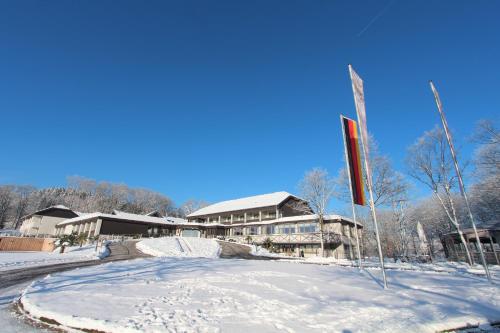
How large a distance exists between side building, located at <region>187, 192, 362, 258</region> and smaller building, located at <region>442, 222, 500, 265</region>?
10.9m

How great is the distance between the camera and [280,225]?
4003 cm

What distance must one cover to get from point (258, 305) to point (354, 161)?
7.19 meters

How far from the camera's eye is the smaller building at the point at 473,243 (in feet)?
79.5

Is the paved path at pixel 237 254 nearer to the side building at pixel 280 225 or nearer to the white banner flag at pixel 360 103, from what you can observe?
the side building at pixel 280 225

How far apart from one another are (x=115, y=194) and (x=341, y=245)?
80.8m

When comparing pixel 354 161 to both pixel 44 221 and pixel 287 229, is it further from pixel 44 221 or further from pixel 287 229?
pixel 44 221

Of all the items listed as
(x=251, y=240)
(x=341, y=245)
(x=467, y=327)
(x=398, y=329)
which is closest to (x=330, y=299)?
(x=398, y=329)

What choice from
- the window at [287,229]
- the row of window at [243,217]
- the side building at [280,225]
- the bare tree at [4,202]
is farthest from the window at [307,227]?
the bare tree at [4,202]

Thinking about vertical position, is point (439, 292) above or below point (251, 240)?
below

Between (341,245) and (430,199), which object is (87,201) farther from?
(430,199)

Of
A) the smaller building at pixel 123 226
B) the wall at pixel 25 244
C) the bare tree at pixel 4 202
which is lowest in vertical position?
the wall at pixel 25 244

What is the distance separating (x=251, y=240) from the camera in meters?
43.1

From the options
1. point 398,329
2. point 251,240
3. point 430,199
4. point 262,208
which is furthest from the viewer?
point 430,199

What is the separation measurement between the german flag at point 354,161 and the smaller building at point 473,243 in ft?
70.6
